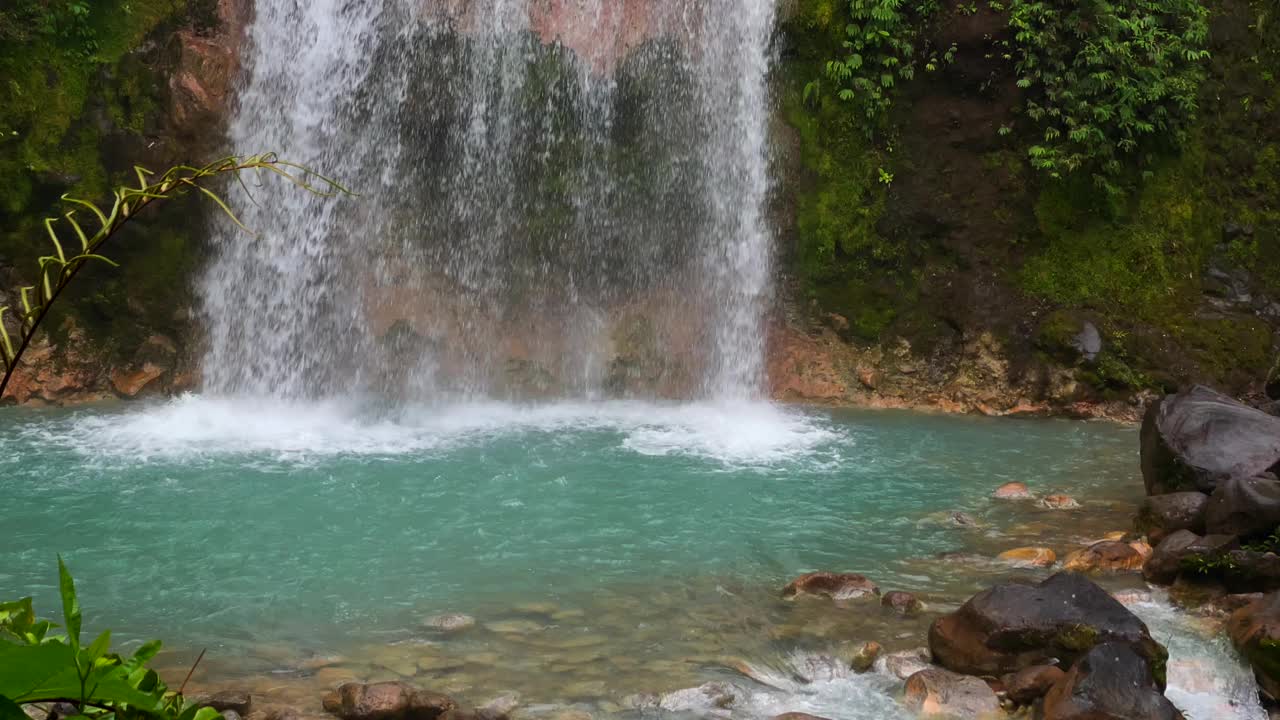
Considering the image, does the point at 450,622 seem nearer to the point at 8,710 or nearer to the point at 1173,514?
the point at 1173,514

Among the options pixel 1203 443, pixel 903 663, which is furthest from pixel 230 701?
pixel 1203 443

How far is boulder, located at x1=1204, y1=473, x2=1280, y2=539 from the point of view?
6914 millimetres

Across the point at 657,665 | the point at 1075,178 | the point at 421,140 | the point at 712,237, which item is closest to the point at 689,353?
the point at 712,237

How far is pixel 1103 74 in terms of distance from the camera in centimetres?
1359

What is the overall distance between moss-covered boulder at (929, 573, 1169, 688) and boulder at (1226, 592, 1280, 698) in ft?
1.47

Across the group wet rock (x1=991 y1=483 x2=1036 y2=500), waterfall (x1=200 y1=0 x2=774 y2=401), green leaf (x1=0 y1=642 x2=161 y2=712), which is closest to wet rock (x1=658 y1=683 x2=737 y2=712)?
green leaf (x1=0 y1=642 x2=161 y2=712)

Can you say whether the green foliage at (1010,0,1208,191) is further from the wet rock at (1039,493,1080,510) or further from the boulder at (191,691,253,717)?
the boulder at (191,691,253,717)

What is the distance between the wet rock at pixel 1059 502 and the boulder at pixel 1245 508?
179 cm

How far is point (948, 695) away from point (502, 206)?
1067 centimetres

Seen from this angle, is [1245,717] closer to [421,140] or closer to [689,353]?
[689,353]

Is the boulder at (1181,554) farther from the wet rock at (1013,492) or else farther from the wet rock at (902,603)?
the wet rock at (1013,492)

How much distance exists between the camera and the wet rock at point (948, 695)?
203 inches

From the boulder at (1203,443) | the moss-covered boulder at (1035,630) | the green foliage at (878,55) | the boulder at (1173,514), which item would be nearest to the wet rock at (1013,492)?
the boulder at (1203,443)

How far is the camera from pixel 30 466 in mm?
10102
